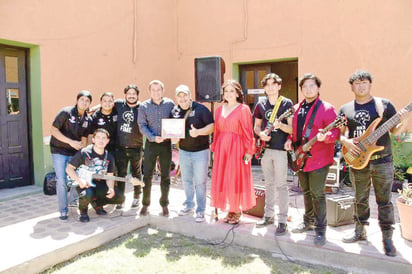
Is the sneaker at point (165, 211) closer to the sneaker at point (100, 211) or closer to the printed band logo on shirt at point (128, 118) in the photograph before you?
the sneaker at point (100, 211)

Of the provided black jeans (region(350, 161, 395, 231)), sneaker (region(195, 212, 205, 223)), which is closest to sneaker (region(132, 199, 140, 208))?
sneaker (region(195, 212, 205, 223))

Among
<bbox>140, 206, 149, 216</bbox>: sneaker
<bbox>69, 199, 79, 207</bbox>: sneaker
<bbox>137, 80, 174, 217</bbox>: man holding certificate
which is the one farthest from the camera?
<bbox>69, 199, 79, 207</bbox>: sneaker

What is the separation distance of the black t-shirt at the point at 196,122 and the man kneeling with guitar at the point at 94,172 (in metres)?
0.93

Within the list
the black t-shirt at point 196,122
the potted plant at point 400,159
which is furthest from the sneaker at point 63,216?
the potted plant at point 400,159

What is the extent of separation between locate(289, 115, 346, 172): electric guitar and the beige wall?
3790 millimetres

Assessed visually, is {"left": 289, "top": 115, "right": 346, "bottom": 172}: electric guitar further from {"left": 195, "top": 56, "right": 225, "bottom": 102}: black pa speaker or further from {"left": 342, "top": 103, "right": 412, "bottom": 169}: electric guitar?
{"left": 195, "top": 56, "right": 225, "bottom": 102}: black pa speaker

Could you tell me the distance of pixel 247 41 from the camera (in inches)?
289

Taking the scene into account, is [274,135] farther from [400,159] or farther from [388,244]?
[400,159]

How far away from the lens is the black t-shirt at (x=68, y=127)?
4.02m

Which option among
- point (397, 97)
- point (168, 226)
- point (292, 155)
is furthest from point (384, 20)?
point (168, 226)

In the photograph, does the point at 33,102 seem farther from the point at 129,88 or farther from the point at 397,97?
the point at 397,97

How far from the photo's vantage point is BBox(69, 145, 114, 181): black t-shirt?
3917 mm

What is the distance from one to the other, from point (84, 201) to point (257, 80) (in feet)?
16.1

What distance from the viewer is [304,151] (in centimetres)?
318
